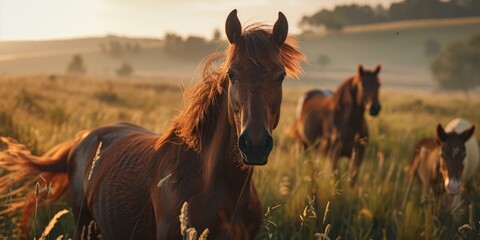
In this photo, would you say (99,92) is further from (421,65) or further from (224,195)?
(421,65)

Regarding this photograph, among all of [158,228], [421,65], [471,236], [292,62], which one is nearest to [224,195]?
[158,228]

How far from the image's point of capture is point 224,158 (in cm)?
265

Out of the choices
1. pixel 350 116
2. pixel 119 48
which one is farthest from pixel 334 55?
pixel 350 116

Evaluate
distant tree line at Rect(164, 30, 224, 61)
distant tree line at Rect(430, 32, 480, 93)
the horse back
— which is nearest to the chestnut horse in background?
the horse back

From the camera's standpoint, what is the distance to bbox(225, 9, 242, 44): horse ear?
2551 millimetres

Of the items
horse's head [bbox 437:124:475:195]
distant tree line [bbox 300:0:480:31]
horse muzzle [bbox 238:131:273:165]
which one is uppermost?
distant tree line [bbox 300:0:480:31]

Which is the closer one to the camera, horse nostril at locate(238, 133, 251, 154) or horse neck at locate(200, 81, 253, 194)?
horse nostril at locate(238, 133, 251, 154)

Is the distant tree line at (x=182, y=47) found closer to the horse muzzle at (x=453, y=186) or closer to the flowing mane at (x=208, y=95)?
the horse muzzle at (x=453, y=186)

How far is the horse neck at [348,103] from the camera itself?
26.7 feet

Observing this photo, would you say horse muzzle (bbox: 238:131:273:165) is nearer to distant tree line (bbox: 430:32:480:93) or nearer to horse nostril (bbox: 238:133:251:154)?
horse nostril (bbox: 238:133:251:154)

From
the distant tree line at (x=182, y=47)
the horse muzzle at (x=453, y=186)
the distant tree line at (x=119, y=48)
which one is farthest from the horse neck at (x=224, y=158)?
the distant tree line at (x=119, y=48)

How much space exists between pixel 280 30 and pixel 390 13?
11436 centimetres

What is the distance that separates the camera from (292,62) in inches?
109

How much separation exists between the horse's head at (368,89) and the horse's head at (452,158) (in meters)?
2.30
